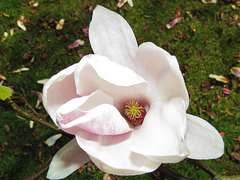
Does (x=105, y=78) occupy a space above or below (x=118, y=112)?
above

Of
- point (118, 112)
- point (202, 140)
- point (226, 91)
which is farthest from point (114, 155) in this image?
point (226, 91)

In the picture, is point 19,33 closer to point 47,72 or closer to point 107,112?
point 47,72

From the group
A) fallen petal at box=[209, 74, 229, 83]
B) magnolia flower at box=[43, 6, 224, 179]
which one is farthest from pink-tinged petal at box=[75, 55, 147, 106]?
fallen petal at box=[209, 74, 229, 83]

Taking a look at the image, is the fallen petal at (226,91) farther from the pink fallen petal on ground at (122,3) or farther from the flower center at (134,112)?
the flower center at (134,112)

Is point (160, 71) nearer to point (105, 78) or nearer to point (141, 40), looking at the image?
point (105, 78)

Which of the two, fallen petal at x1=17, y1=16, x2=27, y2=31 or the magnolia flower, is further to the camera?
fallen petal at x1=17, y1=16, x2=27, y2=31

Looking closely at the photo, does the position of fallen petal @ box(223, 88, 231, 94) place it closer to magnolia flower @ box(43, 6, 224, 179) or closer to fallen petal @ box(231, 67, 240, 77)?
fallen petal @ box(231, 67, 240, 77)

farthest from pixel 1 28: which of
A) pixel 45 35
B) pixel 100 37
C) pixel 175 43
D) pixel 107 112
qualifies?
pixel 107 112
